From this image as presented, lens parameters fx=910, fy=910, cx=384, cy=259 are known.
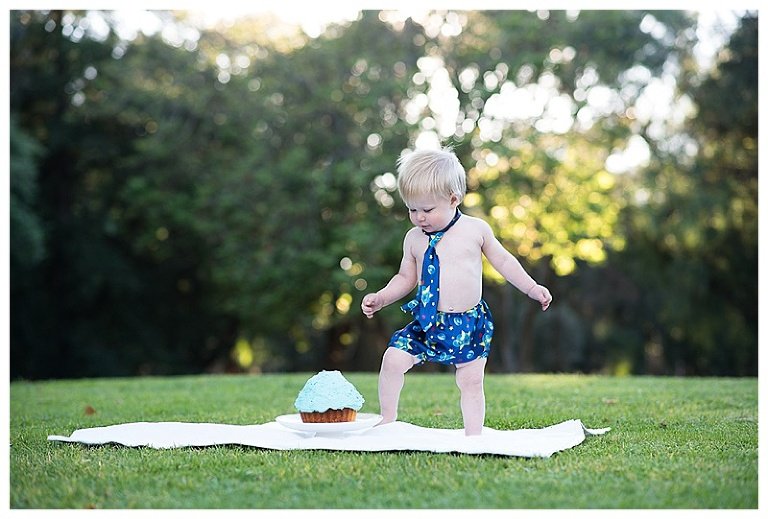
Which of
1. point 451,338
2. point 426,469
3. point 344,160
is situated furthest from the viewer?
point 344,160

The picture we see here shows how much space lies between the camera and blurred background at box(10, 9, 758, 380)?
1437cm

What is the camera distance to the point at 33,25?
1597cm

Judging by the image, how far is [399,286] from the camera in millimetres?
4301

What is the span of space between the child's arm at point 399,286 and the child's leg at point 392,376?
0.24m

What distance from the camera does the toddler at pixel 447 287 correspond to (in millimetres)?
4016

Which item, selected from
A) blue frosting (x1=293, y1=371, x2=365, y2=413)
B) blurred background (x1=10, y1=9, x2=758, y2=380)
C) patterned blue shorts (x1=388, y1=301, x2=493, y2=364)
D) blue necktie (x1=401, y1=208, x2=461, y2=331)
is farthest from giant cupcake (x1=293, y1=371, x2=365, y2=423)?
blurred background (x1=10, y1=9, x2=758, y2=380)

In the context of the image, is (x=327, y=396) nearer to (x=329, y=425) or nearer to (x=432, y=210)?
(x=329, y=425)

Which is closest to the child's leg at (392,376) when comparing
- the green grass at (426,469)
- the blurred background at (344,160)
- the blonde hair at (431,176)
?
the green grass at (426,469)

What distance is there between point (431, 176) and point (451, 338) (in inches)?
28.5

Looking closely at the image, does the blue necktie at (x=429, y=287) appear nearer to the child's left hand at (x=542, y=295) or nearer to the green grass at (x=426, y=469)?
the child's left hand at (x=542, y=295)

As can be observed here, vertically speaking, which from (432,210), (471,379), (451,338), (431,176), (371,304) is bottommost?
(471,379)

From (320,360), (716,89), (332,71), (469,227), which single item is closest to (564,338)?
(320,360)

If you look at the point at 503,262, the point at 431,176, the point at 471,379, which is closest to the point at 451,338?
the point at 471,379

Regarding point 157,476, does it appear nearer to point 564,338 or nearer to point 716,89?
point 716,89
